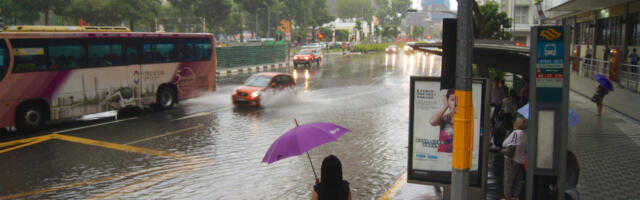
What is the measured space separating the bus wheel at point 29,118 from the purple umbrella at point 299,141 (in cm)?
1188

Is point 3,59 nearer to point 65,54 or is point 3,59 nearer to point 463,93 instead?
point 65,54

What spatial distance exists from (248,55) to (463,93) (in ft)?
137

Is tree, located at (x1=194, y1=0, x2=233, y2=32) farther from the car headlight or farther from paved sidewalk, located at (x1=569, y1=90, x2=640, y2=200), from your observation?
paved sidewalk, located at (x1=569, y1=90, x2=640, y2=200)

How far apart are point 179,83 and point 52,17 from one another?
83573 mm

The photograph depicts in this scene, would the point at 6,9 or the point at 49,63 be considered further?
the point at 6,9

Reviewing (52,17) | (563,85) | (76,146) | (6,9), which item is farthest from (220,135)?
(52,17)

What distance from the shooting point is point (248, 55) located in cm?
4650

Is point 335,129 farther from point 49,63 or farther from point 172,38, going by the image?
point 172,38

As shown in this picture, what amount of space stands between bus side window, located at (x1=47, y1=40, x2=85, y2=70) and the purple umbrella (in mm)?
12445

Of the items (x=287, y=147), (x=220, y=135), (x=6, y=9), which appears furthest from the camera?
(x=6, y=9)

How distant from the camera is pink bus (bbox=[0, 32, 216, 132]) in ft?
48.2

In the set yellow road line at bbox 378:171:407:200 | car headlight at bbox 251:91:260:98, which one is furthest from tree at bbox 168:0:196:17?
yellow road line at bbox 378:171:407:200

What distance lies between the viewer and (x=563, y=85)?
6.30 meters

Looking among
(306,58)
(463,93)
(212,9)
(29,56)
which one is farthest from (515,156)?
(212,9)
